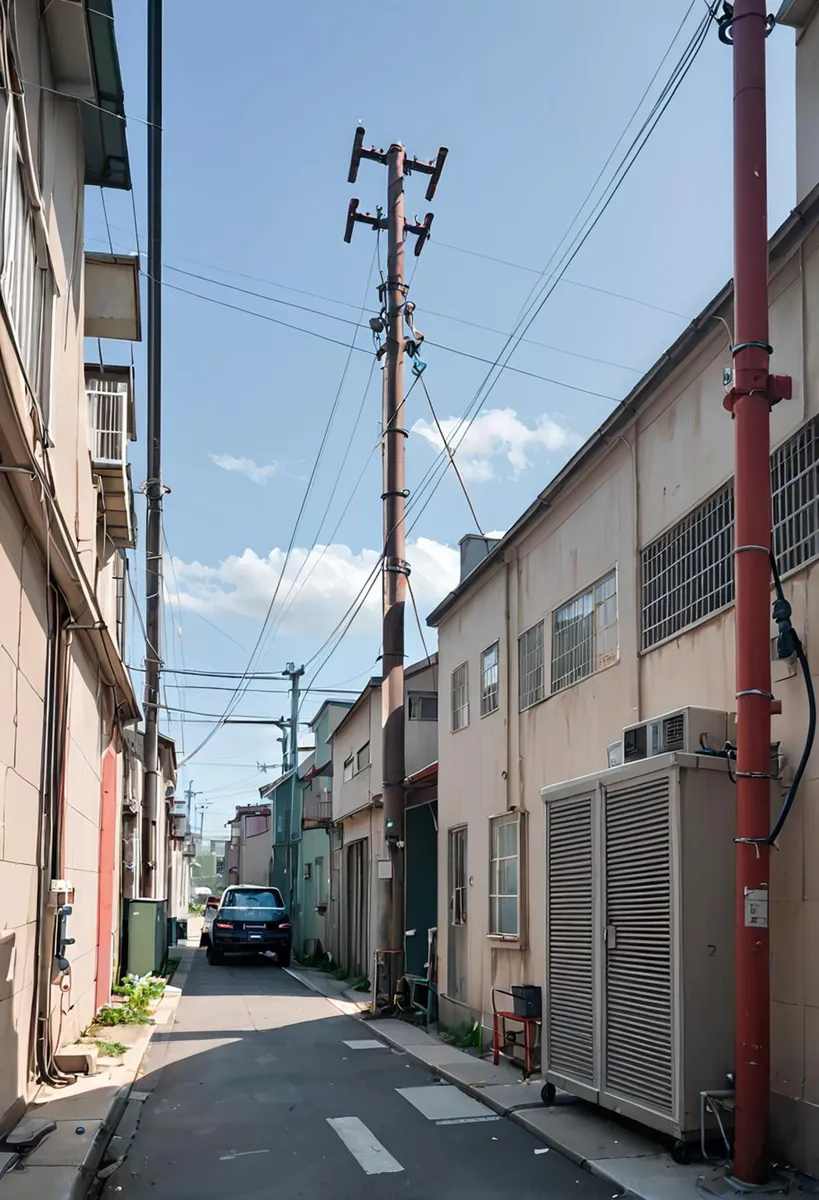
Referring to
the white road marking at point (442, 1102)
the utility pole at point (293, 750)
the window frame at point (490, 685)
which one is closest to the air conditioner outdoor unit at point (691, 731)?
the white road marking at point (442, 1102)

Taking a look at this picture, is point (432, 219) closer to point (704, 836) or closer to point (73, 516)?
Result: point (73, 516)

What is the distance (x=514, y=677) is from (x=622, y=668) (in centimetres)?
316

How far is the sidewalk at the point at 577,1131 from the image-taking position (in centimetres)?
645

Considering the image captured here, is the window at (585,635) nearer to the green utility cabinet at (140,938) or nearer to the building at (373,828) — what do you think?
the building at (373,828)

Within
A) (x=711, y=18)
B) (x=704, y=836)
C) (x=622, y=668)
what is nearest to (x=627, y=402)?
(x=622, y=668)

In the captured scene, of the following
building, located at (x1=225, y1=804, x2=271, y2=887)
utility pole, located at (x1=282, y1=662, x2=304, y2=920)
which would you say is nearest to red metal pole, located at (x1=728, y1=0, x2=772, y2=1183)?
utility pole, located at (x1=282, y1=662, x2=304, y2=920)

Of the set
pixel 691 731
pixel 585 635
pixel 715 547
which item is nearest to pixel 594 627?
pixel 585 635

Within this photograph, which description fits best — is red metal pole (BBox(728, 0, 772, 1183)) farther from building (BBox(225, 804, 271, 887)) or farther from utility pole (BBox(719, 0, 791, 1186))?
building (BBox(225, 804, 271, 887))

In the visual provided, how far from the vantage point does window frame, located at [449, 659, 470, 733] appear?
14430mm

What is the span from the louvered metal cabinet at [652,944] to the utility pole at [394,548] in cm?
741

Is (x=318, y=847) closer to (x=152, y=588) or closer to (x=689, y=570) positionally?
(x=152, y=588)

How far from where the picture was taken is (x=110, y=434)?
40.5 ft

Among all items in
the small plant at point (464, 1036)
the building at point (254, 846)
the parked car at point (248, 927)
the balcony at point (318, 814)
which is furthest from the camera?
the building at point (254, 846)

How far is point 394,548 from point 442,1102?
8173mm
